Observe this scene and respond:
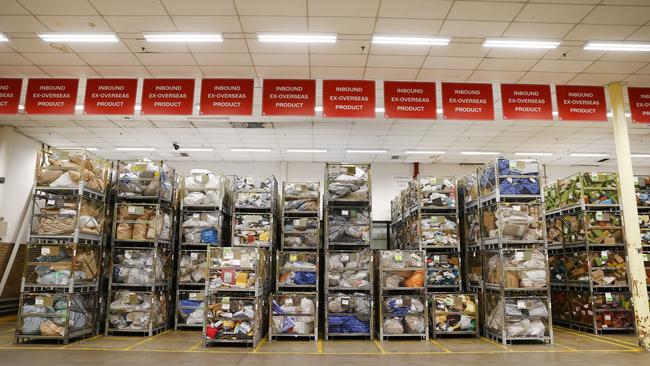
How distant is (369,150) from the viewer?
52.1 ft

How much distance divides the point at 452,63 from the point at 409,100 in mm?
1103

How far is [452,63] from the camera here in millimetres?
8586

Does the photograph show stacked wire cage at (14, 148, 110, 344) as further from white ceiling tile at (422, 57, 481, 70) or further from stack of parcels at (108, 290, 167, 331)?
white ceiling tile at (422, 57, 481, 70)

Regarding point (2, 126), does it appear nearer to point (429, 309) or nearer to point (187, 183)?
point (187, 183)

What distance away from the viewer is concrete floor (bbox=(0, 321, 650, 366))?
6777 millimetres

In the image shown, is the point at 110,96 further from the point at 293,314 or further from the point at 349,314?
the point at 349,314

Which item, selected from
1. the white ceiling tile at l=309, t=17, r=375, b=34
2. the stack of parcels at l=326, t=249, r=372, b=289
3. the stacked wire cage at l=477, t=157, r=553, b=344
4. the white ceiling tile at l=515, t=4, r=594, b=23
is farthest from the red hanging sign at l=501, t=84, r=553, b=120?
the stack of parcels at l=326, t=249, r=372, b=289

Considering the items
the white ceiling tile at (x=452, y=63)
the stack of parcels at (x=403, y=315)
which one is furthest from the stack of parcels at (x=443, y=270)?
the white ceiling tile at (x=452, y=63)

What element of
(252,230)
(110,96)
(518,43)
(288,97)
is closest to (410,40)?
(518,43)

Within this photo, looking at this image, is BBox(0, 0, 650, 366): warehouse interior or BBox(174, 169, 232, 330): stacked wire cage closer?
BBox(0, 0, 650, 366): warehouse interior

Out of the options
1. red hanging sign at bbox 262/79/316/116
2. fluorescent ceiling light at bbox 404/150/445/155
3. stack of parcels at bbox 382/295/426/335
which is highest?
fluorescent ceiling light at bbox 404/150/445/155

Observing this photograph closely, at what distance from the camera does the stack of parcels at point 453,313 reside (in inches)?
351

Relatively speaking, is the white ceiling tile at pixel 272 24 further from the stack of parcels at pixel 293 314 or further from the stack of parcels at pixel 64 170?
the stack of parcels at pixel 293 314

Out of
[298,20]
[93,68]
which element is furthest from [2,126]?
[298,20]
